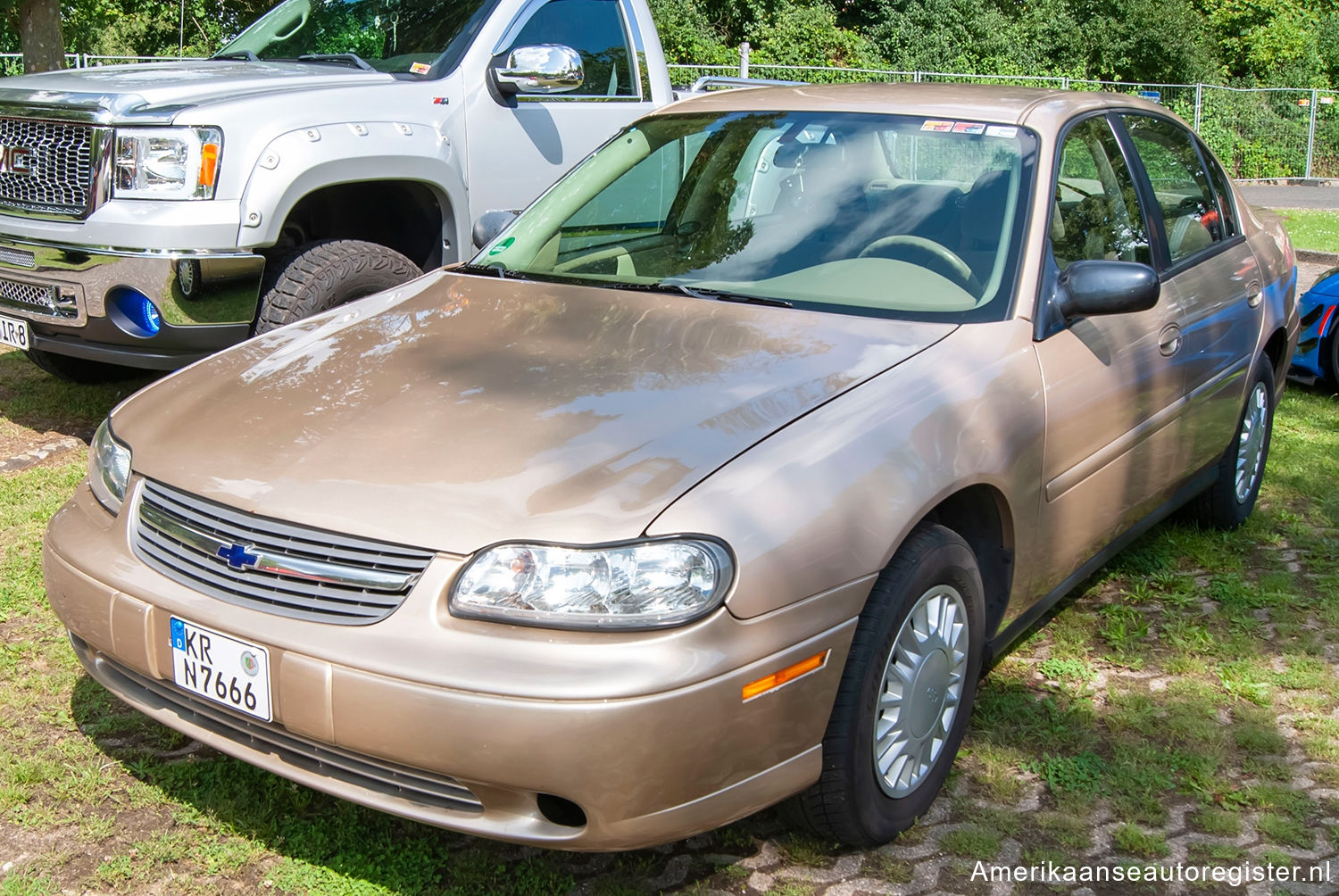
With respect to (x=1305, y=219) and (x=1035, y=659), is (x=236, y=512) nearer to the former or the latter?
(x=1035, y=659)

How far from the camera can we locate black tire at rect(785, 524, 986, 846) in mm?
2520

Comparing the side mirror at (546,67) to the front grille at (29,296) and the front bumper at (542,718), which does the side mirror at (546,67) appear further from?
the front bumper at (542,718)

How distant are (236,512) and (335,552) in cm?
27

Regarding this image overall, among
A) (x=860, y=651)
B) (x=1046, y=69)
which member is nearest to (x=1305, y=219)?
(x=1046, y=69)

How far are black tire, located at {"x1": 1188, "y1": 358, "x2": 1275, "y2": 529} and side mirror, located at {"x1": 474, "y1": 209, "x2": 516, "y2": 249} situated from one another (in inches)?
105

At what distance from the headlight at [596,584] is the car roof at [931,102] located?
1.94 meters

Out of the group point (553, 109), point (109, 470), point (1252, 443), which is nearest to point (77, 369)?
point (553, 109)

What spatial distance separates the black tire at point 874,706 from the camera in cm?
252

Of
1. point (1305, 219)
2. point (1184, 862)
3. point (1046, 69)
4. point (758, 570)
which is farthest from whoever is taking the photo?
point (1046, 69)

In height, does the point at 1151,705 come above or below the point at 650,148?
below

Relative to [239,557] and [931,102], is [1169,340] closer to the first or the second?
[931,102]

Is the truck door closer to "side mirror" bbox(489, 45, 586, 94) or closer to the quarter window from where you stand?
"side mirror" bbox(489, 45, 586, 94)

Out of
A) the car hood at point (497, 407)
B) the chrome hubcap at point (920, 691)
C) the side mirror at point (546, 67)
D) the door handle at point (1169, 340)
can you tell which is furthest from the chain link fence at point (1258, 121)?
the chrome hubcap at point (920, 691)

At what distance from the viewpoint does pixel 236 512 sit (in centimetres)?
247
